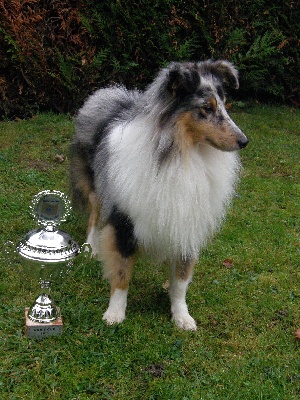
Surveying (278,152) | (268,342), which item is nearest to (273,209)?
(278,152)

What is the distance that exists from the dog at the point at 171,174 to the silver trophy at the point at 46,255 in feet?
1.22

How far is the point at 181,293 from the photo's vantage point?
3.90m

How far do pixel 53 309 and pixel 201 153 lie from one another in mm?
1319

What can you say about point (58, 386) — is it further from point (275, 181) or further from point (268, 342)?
point (275, 181)

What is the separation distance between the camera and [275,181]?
21.7 ft

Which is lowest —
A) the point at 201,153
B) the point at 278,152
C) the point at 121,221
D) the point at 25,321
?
the point at 278,152

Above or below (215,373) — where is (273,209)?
below

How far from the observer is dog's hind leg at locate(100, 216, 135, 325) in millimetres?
3662

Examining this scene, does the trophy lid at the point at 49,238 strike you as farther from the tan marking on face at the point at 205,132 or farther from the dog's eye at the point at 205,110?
the dog's eye at the point at 205,110

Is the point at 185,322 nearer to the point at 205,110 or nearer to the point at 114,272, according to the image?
the point at 114,272

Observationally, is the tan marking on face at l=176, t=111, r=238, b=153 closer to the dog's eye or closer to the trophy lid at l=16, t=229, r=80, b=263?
the dog's eye

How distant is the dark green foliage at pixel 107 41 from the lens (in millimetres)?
7809

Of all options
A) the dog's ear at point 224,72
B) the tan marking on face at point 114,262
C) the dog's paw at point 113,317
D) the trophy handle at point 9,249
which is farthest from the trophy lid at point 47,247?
the dog's ear at point 224,72

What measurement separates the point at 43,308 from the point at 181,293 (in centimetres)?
95
